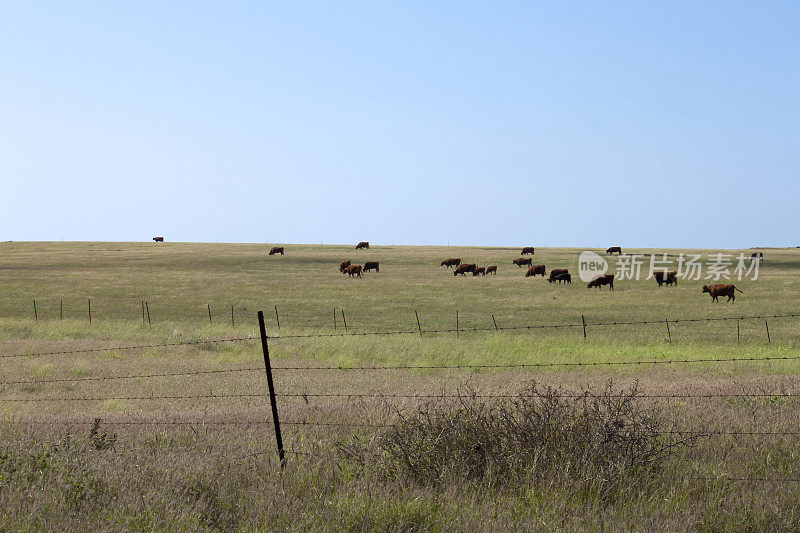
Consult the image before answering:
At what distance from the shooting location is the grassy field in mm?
5090

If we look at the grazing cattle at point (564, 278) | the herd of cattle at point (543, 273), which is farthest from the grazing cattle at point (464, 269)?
the grazing cattle at point (564, 278)

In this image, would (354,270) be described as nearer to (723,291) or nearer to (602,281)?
(602,281)

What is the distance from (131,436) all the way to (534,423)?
461cm

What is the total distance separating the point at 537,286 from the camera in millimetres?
50031

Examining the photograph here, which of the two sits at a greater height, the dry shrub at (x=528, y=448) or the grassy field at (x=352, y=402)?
the dry shrub at (x=528, y=448)

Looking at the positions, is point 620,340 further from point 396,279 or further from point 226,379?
point 396,279

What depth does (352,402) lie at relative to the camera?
33.3 ft

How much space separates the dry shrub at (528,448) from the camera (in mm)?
5719
